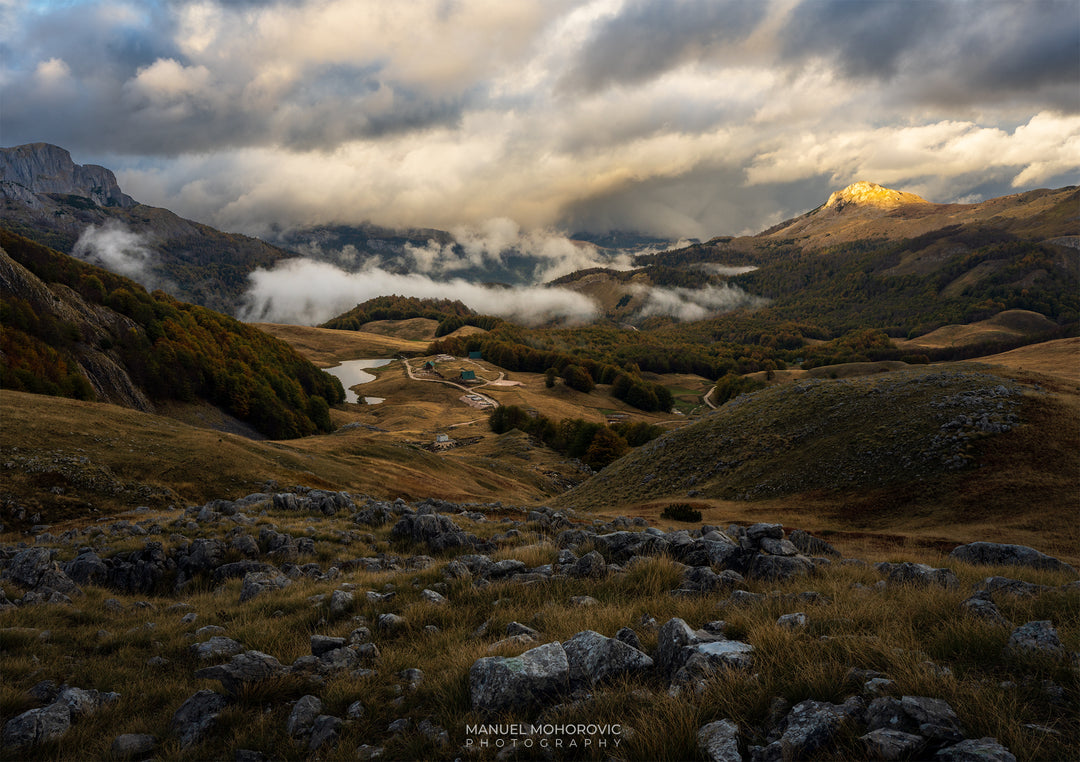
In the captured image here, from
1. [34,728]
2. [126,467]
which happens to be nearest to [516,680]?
[34,728]

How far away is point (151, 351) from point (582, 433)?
85.0 metres

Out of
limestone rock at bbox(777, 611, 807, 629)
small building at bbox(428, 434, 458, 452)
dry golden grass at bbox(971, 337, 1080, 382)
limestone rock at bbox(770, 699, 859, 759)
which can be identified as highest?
dry golden grass at bbox(971, 337, 1080, 382)

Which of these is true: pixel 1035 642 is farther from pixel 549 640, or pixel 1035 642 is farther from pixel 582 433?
pixel 582 433

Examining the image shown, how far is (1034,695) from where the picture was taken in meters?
5.52

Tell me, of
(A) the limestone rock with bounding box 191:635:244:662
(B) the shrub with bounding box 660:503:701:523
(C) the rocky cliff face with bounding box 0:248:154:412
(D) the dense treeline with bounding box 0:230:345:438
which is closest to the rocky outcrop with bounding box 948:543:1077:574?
(A) the limestone rock with bounding box 191:635:244:662

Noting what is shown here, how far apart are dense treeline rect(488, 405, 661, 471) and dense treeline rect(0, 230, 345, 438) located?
49983 millimetres

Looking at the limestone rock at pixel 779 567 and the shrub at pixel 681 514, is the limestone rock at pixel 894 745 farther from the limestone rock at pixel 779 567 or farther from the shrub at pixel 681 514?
the shrub at pixel 681 514

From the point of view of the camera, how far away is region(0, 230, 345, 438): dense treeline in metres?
64.0

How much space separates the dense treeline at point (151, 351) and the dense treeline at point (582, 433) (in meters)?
50.0

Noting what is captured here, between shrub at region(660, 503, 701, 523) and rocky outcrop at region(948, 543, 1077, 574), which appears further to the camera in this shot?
shrub at region(660, 503, 701, 523)

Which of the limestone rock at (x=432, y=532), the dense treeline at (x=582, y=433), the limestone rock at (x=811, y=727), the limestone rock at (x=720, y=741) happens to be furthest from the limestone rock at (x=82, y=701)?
the dense treeline at (x=582, y=433)

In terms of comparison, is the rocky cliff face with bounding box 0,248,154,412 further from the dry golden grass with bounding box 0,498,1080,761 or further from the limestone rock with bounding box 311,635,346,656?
the limestone rock with bounding box 311,635,346,656

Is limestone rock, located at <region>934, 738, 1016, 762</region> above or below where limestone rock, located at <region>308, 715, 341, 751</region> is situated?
above

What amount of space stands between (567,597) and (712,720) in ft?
18.4
